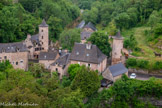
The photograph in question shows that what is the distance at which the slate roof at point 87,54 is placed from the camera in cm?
4466

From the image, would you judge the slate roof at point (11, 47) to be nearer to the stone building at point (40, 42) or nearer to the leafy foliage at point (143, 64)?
the stone building at point (40, 42)

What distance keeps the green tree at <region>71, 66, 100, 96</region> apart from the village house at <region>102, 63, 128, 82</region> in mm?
4392

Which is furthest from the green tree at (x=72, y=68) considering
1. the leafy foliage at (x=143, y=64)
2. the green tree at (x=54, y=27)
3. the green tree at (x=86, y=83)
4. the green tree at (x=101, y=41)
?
the green tree at (x=54, y=27)

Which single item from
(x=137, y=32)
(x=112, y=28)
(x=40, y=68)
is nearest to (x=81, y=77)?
(x=40, y=68)

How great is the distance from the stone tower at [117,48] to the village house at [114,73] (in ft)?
15.3

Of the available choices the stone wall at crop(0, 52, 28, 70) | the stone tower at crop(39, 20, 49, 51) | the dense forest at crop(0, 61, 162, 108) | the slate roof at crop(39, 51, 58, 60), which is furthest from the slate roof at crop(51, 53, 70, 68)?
the stone tower at crop(39, 20, 49, 51)

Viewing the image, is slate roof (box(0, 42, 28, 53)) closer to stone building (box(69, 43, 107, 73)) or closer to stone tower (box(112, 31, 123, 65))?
stone building (box(69, 43, 107, 73))

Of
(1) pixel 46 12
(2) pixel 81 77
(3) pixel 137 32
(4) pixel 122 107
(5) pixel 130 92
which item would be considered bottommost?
(4) pixel 122 107

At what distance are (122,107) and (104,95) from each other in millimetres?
4074

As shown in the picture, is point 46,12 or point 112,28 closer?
point 112,28

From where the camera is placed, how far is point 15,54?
4584 centimetres

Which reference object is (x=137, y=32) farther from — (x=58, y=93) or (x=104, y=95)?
(x=58, y=93)

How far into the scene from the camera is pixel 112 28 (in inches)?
2640

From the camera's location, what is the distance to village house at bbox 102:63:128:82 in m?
42.1
